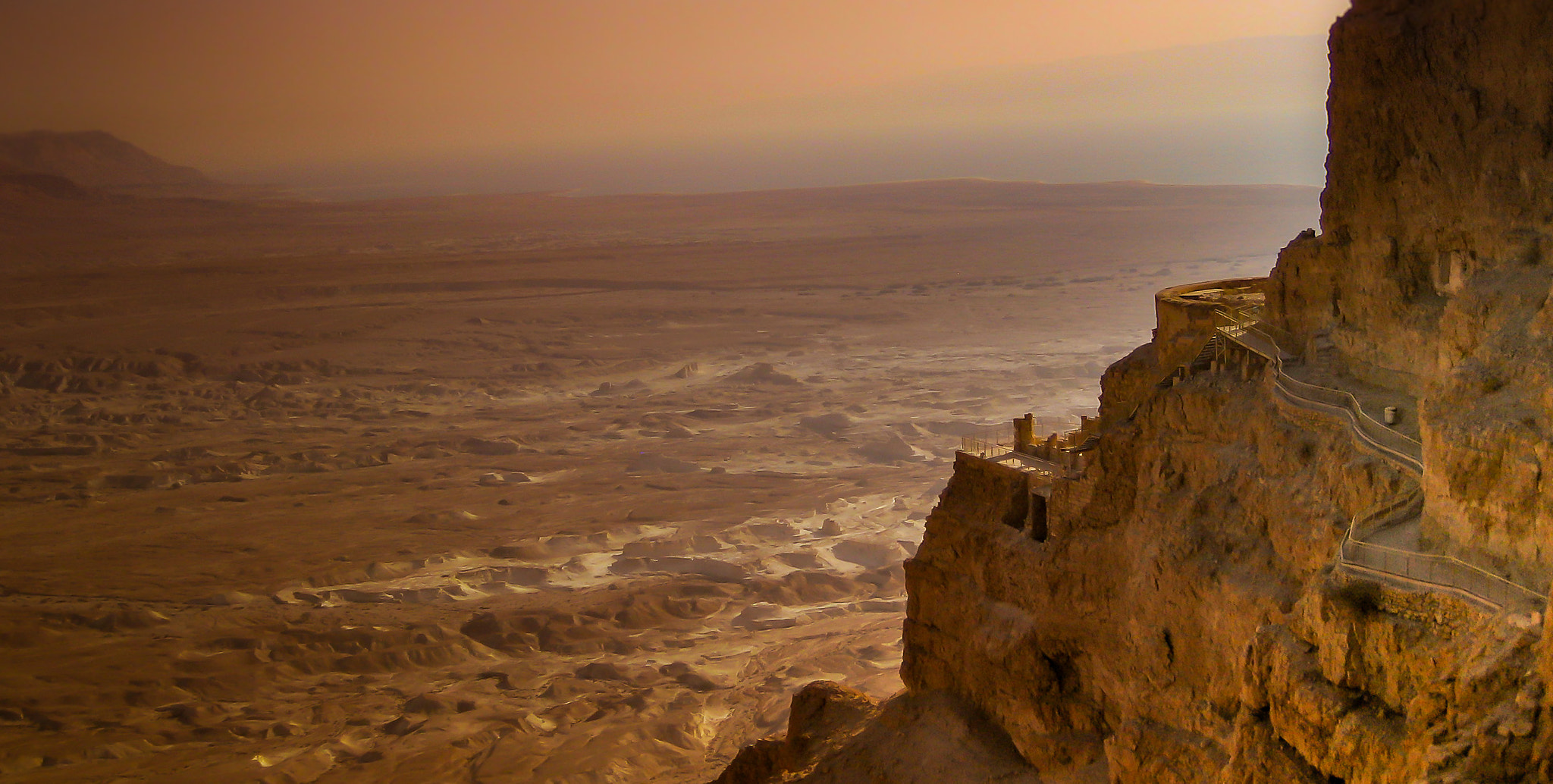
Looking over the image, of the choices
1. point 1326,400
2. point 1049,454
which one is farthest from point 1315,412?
point 1049,454

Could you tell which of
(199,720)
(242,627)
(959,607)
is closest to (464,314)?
(242,627)

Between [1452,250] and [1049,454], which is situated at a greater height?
[1452,250]

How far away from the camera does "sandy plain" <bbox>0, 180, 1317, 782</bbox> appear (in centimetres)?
3638

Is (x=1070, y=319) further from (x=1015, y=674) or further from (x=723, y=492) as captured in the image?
(x=1015, y=674)

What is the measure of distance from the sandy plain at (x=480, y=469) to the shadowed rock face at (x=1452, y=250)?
71.8ft

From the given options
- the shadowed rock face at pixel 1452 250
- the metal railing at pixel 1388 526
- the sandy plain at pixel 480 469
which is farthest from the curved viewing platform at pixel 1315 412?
the sandy plain at pixel 480 469

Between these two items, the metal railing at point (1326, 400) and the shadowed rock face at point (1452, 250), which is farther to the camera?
the metal railing at point (1326, 400)

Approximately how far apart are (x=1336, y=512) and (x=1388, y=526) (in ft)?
3.49

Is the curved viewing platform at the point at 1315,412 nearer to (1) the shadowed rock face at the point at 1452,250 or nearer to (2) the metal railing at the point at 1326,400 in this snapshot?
(2) the metal railing at the point at 1326,400

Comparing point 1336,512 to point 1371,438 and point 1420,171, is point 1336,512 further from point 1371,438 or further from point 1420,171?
point 1420,171

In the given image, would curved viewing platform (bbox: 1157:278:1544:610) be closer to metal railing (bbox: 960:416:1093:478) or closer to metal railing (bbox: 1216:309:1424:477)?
metal railing (bbox: 1216:309:1424:477)

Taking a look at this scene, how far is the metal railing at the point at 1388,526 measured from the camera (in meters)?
10.9

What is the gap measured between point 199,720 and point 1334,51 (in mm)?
34300

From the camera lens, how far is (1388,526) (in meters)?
12.7
